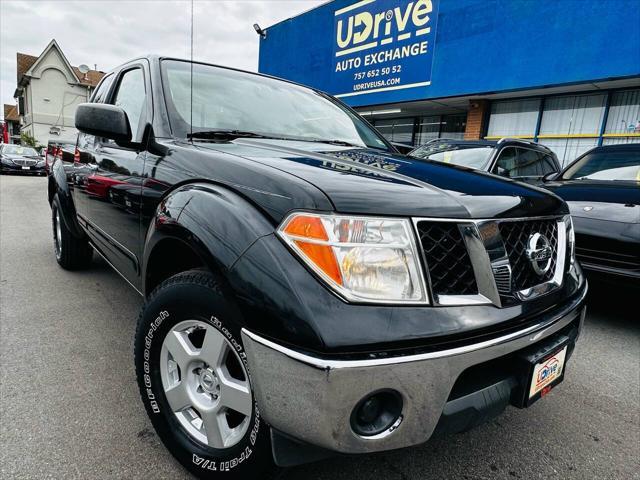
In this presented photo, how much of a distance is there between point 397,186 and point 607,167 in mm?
3921

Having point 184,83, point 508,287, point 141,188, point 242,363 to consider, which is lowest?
point 242,363

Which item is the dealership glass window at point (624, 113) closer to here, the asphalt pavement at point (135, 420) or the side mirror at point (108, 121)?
the asphalt pavement at point (135, 420)

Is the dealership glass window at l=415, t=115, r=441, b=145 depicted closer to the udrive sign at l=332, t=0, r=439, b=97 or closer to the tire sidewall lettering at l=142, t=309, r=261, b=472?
the udrive sign at l=332, t=0, r=439, b=97

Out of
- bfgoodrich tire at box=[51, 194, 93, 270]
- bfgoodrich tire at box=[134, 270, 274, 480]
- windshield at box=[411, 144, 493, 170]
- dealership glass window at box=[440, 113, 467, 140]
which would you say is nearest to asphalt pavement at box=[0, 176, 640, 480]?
bfgoodrich tire at box=[134, 270, 274, 480]

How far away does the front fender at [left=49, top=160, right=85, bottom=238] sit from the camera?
134 inches

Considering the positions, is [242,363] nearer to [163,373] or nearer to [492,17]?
[163,373]

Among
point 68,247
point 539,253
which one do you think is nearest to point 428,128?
point 68,247

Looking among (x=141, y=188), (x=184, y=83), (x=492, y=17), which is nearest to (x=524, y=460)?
(x=141, y=188)

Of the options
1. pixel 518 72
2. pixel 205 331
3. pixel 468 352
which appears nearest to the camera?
pixel 468 352

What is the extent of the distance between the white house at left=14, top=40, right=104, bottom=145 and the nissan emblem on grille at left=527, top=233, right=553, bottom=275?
144 ft

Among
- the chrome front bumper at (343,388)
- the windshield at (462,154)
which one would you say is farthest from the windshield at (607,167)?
the chrome front bumper at (343,388)

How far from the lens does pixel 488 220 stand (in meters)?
1.29

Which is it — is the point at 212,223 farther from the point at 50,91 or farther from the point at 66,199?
the point at 50,91

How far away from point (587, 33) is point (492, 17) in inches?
89.4
